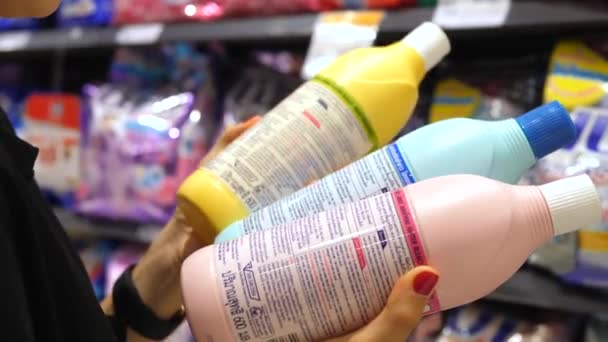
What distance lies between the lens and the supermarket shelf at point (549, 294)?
1019 millimetres

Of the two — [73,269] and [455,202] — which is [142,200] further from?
[455,202]

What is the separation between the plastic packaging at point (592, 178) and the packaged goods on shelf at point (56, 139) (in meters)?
0.99

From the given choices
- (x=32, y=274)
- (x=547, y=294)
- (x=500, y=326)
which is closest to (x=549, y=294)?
(x=547, y=294)

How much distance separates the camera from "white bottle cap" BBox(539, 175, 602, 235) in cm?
48

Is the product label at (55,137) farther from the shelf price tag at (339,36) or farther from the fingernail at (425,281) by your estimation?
the fingernail at (425,281)

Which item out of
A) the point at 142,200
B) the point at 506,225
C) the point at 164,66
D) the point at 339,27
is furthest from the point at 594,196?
the point at 164,66

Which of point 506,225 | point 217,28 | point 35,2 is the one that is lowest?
point 217,28

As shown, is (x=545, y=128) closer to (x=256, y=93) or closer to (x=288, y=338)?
(x=288, y=338)

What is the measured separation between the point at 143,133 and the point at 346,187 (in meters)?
0.91

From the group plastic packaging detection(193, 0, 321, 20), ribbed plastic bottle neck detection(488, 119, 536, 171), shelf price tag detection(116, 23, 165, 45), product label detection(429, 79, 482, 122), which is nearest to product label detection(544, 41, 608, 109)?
product label detection(429, 79, 482, 122)

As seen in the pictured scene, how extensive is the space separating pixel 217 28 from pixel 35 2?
78cm

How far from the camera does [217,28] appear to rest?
50.4 inches

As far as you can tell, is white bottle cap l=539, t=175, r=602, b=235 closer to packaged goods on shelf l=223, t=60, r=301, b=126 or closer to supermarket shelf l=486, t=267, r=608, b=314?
supermarket shelf l=486, t=267, r=608, b=314

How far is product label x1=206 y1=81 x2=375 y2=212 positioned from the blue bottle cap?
15cm
